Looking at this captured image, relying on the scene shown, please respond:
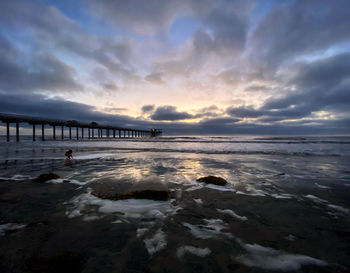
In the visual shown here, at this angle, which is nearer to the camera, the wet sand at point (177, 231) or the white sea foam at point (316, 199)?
the wet sand at point (177, 231)

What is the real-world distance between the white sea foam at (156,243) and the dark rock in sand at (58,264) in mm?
852

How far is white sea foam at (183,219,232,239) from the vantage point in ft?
8.84

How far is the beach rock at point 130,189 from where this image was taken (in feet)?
14.1

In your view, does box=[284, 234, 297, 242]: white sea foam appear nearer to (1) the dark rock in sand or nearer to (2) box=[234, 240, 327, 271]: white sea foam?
(2) box=[234, 240, 327, 271]: white sea foam

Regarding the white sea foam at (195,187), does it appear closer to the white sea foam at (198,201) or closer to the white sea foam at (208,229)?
the white sea foam at (198,201)

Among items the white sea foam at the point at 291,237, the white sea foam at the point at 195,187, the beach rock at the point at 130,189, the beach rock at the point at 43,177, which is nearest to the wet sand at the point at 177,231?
the white sea foam at the point at 291,237

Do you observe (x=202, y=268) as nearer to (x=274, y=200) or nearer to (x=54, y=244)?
(x=54, y=244)

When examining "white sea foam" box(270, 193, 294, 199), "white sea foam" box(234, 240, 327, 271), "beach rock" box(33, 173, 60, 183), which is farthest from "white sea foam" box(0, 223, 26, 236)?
"white sea foam" box(270, 193, 294, 199)

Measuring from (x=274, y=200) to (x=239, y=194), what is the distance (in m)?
0.88

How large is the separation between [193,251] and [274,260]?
1077 mm

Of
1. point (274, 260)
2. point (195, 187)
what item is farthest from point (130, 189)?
point (274, 260)

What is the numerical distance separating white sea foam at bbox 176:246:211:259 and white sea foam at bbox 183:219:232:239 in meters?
0.31

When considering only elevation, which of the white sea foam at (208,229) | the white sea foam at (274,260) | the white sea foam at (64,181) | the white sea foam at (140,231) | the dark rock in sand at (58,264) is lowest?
the white sea foam at (64,181)

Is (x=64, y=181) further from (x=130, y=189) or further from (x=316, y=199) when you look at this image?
(x=316, y=199)
